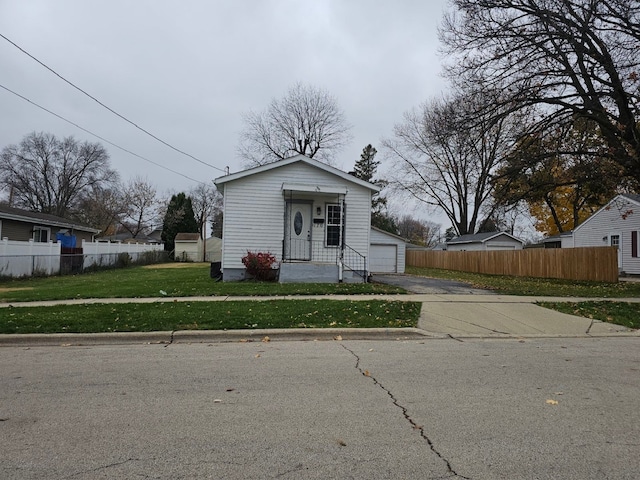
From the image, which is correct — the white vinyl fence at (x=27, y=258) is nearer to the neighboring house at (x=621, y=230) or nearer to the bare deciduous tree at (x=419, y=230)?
the neighboring house at (x=621, y=230)

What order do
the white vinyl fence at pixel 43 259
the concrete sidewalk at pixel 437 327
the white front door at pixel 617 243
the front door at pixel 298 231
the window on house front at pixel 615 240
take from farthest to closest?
the window on house front at pixel 615 240, the white front door at pixel 617 243, the white vinyl fence at pixel 43 259, the front door at pixel 298 231, the concrete sidewalk at pixel 437 327

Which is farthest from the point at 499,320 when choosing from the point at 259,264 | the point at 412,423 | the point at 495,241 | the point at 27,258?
the point at 495,241

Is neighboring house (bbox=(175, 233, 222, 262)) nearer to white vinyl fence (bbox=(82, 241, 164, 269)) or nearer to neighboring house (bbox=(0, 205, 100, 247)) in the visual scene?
white vinyl fence (bbox=(82, 241, 164, 269))

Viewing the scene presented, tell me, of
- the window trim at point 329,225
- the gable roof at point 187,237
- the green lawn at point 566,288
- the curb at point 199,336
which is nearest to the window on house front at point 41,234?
the gable roof at point 187,237

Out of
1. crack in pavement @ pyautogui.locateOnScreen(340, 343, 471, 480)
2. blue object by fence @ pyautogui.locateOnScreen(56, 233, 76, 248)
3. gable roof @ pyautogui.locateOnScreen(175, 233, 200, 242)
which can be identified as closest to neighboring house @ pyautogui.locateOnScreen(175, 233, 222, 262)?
gable roof @ pyautogui.locateOnScreen(175, 233, 200, 242)

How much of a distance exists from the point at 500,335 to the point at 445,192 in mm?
40141

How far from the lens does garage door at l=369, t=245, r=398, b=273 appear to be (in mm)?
31547

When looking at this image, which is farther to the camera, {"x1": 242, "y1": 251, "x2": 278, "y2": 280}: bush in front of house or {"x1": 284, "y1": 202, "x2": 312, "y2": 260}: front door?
{"x1": 284, "y1": 202, "x2": 312, "y2": 260}: front door

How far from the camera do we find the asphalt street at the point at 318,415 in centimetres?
315

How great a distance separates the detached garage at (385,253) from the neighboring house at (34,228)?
2220 centimetres

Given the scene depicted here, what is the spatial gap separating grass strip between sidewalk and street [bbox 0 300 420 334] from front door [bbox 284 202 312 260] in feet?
20.8

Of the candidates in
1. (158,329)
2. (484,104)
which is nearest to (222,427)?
(158,329)

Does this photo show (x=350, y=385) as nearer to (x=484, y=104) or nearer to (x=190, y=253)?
(x=484, y=104)

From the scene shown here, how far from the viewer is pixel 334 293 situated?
12828 millimetres
